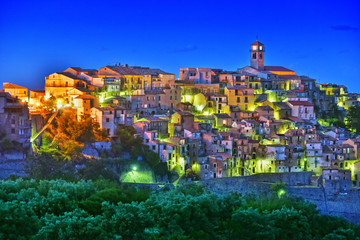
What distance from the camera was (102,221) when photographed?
23.6 m

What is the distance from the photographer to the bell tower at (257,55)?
5150cm

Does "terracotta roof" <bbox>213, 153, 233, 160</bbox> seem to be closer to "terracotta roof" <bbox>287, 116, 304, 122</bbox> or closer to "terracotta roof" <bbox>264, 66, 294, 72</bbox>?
"terracotta roof" <bbox>287, 116, 304, 122</bbox>

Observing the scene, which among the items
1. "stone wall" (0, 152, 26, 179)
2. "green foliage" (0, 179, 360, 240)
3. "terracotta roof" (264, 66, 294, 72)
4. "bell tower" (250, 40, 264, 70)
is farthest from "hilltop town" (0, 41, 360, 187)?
"green foliage" (0, 179, 360, 240)

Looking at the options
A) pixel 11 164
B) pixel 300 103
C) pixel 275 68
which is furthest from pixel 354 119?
pixel 11 164

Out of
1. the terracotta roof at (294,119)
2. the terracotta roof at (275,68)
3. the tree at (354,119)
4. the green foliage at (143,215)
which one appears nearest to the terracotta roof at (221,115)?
the terracotta roof at (294,119)

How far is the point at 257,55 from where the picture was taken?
51.6m

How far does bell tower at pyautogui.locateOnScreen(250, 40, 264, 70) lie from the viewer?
5150 centimetres

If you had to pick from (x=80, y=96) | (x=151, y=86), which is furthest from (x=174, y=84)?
(x=80, y=96)

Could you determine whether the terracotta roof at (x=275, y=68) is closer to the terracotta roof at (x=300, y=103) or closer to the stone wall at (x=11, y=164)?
the terracotta roof at (x=300, y=103)

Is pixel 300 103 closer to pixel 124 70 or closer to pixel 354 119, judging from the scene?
pixel 354 119

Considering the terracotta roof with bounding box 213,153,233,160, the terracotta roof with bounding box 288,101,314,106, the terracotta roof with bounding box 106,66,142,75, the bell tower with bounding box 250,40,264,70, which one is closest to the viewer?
the terracotta roof with bounding box 213,153,233,160

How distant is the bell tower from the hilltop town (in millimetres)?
2205

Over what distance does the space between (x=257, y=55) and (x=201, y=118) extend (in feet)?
42.4

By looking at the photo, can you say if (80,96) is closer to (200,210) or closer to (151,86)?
(151,86)
